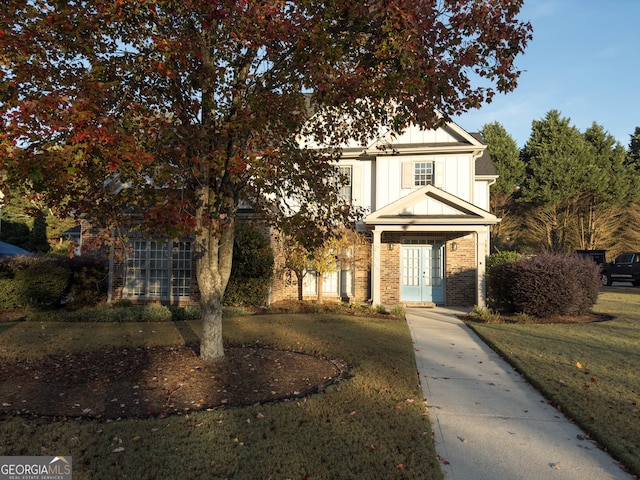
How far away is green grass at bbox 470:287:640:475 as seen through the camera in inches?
159

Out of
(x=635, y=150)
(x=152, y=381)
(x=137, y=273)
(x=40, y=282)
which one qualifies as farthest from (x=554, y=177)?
(x=152, y=381)

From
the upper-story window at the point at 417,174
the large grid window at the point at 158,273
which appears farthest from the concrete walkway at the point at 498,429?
the large grid window at the point at 158,273

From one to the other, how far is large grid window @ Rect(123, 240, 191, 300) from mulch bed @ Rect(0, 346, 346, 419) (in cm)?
709

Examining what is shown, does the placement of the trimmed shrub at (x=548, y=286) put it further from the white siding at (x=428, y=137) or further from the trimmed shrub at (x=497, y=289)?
the white siding at (x=428, y=137)

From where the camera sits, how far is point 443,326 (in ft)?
34.1

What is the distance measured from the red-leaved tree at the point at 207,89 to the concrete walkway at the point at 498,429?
2.54 meters

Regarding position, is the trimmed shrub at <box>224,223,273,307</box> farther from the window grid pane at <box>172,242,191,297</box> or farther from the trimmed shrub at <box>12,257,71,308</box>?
the trimmed shrub at <box>12,257,71,308</box>

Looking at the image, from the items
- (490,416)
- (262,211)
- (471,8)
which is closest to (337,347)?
(262,211)

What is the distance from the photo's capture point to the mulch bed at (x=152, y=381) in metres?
4.52

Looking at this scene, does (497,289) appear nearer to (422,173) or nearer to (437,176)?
(437,176)

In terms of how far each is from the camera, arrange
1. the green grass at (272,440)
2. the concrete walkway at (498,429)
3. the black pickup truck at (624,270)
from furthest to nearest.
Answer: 1. the black pickup truck at (624,270)
2. the concrete walkway at (498,429)
3. the green grass at (272,440)

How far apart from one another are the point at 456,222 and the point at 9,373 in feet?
37.0

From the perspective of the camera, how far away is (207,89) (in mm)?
4988

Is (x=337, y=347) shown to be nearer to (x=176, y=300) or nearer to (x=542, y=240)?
(x=176, y=300)
